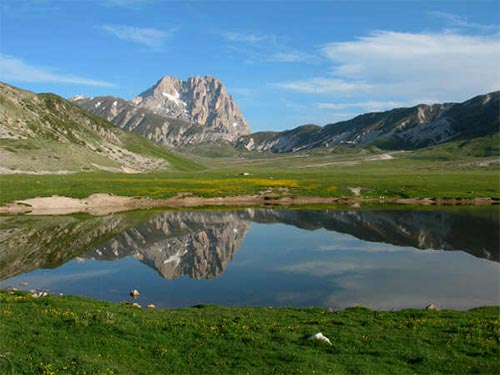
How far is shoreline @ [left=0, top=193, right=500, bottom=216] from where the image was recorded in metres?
86.7

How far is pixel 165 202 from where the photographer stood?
10306 cm

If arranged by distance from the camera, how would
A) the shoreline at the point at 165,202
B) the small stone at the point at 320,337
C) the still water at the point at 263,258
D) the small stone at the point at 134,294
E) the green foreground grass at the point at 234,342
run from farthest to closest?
the shoreline at the point at 165,202
the still water at the point at 263,258
the small stone at the point at 134,294
the small stone at the point at 320,337
the green foreground grass at the point at 234,342

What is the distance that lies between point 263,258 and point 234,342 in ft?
106

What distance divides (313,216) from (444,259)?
36801mm

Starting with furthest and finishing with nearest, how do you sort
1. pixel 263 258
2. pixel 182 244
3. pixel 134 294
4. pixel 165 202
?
1. pixel 165 202
2. pixel 182 244
3. pixel 263 258
4. pixel 134 294

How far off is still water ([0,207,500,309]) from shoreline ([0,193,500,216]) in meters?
8.96

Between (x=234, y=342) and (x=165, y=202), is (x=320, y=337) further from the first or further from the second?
(x=165, y=202)

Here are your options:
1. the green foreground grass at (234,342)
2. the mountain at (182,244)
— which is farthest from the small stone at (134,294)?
the green foreground grass at (234,342)

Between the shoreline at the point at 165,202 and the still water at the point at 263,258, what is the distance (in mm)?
8962

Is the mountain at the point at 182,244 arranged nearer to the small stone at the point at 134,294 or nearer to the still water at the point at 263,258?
the still water at the point at 263,258

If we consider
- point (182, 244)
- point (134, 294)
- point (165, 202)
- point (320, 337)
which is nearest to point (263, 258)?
point (182, 244)

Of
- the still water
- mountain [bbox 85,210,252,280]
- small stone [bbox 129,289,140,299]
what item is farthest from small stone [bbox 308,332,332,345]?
mountain [bbox 85,210,252,280]

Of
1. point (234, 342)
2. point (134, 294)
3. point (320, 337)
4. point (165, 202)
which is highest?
point (165, 202)

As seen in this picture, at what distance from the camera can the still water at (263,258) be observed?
127ft
